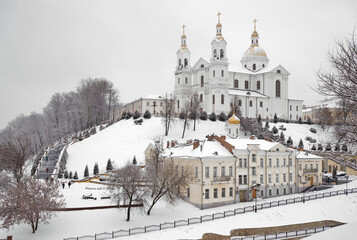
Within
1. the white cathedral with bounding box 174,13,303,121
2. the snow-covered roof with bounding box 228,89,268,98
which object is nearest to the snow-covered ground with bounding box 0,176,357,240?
the white cathedral with bounding box 174,13,303,121

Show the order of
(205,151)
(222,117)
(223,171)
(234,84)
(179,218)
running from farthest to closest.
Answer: (234,84) → (222,117) → (223,171) → (205,151) → (179,218)

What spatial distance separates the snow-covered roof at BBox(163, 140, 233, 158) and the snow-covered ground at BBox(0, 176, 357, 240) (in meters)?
5.48

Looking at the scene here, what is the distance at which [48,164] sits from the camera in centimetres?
5447

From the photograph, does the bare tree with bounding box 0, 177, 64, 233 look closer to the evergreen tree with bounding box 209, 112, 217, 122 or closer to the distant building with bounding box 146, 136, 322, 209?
the distant building with bounding box 146, 136, 322, 209

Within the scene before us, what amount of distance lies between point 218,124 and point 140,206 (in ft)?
151

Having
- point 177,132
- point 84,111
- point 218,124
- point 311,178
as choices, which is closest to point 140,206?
point 311,178

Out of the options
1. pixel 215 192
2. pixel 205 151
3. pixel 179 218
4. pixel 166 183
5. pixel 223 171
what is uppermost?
pixel 205 151

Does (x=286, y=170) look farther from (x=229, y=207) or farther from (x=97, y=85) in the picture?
(x=97, y=85)

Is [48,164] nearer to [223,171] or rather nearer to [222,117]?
[223,171]

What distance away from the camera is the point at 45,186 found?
104ft

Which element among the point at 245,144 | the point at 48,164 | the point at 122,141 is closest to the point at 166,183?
the point at 245,144

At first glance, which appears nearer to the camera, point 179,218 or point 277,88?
point 179,218

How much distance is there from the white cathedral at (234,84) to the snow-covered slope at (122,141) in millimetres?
11037

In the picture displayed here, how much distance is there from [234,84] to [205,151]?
5765 centimetres
